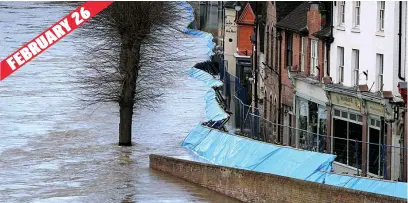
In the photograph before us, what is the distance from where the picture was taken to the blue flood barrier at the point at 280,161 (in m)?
34.2

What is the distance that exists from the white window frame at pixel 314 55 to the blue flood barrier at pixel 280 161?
5135 mm

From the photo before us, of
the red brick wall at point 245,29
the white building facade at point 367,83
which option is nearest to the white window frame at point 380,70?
the white building facade at point 367,83

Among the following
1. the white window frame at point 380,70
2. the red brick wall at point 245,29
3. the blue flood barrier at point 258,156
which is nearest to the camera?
the blue flood barrier at point 258,156

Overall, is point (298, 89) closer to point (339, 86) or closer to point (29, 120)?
point (339, 86)

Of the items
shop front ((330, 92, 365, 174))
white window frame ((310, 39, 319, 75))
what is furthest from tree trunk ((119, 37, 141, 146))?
shop front ((330, 92, 365, 174))

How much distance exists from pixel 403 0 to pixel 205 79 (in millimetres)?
52131

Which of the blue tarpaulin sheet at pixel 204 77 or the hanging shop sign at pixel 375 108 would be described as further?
the blue tarpaulin sheet at pixel 204 77

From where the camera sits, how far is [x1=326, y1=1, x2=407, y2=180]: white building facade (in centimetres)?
4012

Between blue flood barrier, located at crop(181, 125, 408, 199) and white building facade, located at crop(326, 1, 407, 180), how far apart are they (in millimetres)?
2412

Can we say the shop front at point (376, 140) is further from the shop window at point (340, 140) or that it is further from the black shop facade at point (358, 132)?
the shop window at point (340, 140)

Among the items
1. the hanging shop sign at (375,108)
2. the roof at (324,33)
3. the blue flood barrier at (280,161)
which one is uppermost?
the roof at (324,33)

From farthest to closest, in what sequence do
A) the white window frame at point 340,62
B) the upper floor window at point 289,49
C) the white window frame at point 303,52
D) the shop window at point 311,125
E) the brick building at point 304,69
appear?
1. the upper floor window at point 289,49
2. the white window frame at point 303,52
3. the brick building at point 304,69
4. the white window frame at point 340,62
5. the shop window at point 311,125

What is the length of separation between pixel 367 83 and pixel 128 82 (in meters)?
16.4

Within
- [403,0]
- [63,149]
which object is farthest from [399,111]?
[63,149]
